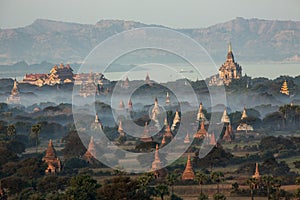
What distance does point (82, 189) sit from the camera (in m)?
54.8

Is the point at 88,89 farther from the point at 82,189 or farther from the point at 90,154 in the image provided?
the point at 82,189

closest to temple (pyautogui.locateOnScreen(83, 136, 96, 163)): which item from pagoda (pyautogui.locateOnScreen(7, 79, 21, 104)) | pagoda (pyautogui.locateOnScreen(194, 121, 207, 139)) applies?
pagoda (pyautogui.locateOnScreen(194, 121, 207, 139))

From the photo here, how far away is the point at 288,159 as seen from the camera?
275ft

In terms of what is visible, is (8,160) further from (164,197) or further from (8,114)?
(8,114)

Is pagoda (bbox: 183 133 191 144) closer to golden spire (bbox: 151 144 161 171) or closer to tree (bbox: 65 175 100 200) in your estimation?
golden spire (bbox: 151 144 161 171)

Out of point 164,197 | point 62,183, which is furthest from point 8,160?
point 164,197

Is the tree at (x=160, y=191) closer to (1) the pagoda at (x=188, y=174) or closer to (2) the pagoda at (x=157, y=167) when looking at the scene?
(1) the pagoda at (x=188, y=174)

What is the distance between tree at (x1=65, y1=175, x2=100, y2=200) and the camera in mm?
54094

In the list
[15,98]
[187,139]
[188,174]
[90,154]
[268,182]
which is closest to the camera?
[268,182]

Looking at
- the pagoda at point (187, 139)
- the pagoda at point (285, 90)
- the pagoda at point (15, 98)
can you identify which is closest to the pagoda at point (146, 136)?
the pagoda at point (187, 139)

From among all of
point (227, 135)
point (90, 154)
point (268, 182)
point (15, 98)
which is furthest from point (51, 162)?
point (15, 98)

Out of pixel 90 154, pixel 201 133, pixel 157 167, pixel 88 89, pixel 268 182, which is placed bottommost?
pixel 268 182

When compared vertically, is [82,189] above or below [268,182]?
below

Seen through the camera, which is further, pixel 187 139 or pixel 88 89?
pixel 88 89
